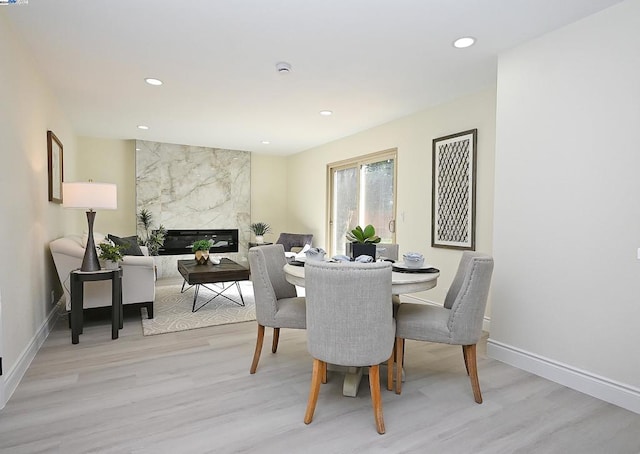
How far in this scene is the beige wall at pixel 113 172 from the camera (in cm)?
614

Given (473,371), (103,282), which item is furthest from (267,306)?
(103,282)

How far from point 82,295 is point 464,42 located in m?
3.95

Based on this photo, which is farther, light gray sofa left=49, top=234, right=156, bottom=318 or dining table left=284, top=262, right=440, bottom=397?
light gray sofa left=49, top=234, right=156, bottom=318

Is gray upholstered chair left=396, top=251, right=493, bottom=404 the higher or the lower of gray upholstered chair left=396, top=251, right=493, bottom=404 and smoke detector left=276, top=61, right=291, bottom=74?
the lower

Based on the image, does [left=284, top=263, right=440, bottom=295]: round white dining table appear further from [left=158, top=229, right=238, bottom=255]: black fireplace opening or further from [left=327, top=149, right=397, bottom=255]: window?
Result: [left=158, top=229, right=238, bottom=255]: black fireplace opening

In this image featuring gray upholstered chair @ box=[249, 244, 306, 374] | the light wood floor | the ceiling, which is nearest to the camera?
the light wood floor

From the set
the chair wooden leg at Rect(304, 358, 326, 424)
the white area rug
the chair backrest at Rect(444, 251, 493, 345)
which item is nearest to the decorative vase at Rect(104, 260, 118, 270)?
the white area rug

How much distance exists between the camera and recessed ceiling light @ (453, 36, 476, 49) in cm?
263

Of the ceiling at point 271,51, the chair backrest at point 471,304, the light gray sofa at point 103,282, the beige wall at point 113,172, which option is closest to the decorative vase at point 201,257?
the light gray sofa at point 103,282

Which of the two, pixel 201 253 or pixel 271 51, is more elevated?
pixel 271 51

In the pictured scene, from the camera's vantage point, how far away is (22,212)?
2.70 m

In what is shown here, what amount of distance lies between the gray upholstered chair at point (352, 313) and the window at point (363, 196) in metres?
3.17

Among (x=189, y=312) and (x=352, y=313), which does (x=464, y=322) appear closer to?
(x=352, y=313)

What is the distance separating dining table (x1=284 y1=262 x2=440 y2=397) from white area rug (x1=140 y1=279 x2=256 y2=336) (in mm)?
1767
